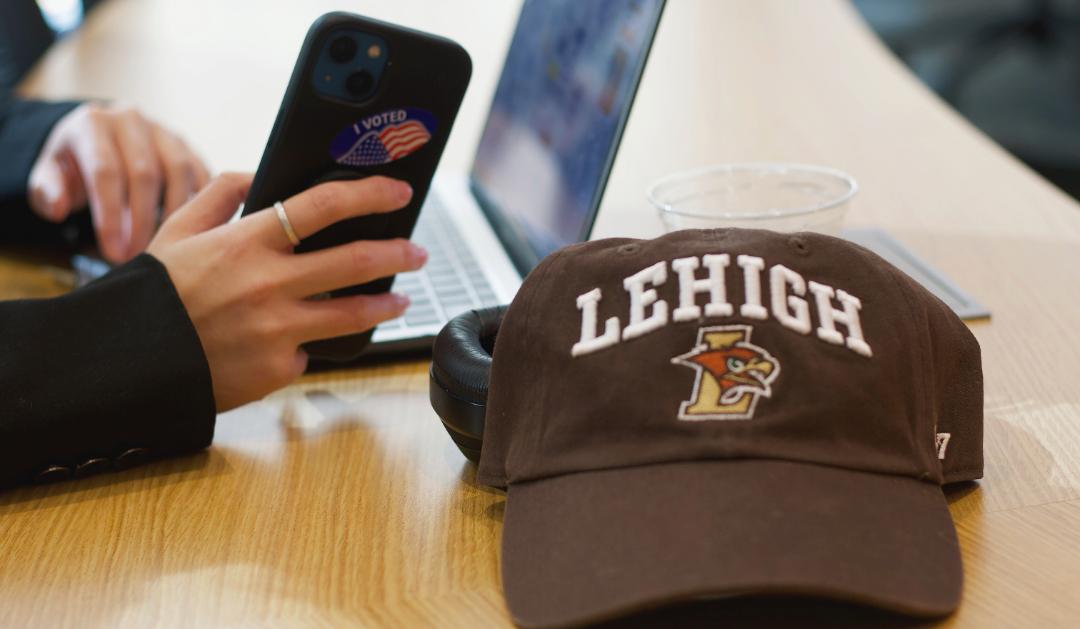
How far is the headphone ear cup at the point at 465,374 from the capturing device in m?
0.57

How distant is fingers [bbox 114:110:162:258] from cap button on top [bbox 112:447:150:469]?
0.36m

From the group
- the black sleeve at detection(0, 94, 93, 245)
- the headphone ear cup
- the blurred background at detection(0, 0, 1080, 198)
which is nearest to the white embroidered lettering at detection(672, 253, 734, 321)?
the headphone ear cup

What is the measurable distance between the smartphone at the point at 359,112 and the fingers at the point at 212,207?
66 millimetres

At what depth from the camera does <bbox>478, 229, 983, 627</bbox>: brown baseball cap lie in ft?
1.44

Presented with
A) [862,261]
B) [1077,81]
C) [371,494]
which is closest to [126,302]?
[371,494]

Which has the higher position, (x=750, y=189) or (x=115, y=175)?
(x=750, y=189)

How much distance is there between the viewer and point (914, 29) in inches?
96.7

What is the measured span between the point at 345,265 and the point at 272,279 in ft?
0.16

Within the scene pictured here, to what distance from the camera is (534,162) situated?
93 centimetres

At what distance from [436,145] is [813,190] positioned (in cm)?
32

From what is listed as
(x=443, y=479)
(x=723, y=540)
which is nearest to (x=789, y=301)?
(x=723, y=540)

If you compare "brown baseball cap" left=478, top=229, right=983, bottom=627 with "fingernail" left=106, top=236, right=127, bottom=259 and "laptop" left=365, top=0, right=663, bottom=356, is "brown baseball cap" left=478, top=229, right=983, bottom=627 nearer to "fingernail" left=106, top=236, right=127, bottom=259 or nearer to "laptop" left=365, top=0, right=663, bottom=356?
"laptop" left=365, top=0, right=663, bottom=356

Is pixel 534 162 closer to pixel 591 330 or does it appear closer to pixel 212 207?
pixel 212 207

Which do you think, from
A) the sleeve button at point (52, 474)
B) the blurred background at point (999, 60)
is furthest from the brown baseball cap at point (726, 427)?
the blurred background at point (999, 60)
